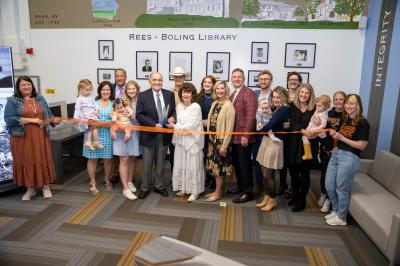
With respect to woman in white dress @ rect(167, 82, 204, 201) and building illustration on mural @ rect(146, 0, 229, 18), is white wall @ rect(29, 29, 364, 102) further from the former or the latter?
woman in white dress @ rect(167, 82, 204, 201)

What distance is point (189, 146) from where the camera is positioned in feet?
12.0

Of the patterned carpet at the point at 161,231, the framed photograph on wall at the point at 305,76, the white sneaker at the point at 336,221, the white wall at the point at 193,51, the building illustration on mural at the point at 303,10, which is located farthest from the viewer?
the framed photograph on wall at the point at 305,76

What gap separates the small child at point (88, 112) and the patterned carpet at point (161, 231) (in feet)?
2.27

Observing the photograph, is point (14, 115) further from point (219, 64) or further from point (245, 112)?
point (219, 64)

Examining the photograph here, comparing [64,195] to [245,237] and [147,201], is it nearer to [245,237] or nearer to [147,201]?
[147,201]

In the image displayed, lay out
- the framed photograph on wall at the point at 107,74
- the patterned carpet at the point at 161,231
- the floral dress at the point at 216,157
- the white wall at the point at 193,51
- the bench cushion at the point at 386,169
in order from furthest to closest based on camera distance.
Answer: the framed photograph on wall at the point at 107,74
the white wall at the point at 193,51
the floral dress at the point at 216,157
the bench cushion at the point at 386,169
the patterned carpet at the point at 161,231

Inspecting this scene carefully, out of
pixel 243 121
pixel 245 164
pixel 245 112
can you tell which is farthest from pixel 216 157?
pixel 245 112

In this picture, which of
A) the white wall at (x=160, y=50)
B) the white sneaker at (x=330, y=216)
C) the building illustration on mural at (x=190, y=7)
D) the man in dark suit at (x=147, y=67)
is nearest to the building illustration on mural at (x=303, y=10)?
the white wall at (x=160, y=50)

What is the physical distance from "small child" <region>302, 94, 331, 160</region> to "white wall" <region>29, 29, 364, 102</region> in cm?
216

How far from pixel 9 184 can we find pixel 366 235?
4237 millimetres

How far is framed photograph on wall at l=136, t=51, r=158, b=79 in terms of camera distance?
5598 millimetres

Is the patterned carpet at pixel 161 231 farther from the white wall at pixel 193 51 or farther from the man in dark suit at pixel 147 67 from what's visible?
the man in dark suit at pixel 147 67

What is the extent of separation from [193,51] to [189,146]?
244 centimetres

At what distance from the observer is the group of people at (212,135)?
3.37 meters
